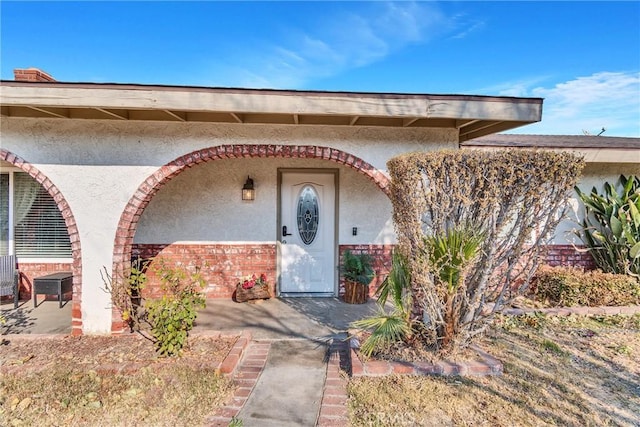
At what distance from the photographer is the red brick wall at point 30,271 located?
22.6 ft

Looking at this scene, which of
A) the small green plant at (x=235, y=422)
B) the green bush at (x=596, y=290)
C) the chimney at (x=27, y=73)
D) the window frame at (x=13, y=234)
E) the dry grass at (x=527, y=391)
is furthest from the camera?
the window frame at (x=13, y=234)

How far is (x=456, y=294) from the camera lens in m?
3.93

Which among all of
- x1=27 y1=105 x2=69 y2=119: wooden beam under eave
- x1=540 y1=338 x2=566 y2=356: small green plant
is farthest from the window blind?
x1=540 y1=338 x2=566 y2=356: small green plant

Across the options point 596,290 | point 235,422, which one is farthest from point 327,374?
point 596,290

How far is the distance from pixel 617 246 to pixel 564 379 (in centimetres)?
455

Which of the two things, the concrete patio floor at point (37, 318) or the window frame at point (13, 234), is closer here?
the concrete patio floor at point (37, 318)

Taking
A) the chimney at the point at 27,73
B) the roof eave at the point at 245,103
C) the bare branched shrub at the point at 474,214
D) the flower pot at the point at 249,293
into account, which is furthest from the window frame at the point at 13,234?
the bare branched shrub at the point at 474,214

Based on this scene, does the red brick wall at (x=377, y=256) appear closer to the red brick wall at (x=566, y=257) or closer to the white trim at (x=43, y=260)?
the red brick wall at (x=566, y=257)

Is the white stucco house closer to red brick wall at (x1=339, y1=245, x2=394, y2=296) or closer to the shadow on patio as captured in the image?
red brick wall at (x1=339, y1=245, x2=394, y2=296)

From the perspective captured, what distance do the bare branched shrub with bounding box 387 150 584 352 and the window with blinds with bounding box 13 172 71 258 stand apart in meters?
6.81

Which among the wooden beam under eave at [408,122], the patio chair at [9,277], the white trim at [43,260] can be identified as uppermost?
the wooden beam under eave at [408,122]

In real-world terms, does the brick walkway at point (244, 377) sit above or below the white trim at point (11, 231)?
below

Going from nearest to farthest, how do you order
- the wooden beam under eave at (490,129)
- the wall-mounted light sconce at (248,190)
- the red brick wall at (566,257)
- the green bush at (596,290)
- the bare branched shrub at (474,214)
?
the bare branched shrub at (474,214) < the wooden beam under eave at (490,129) < the green bush at (596,290) < the wall-mounted light sconce at (248,190) < the red brick wall at (566,257)

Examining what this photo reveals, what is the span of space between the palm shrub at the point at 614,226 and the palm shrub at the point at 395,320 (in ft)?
14.8
